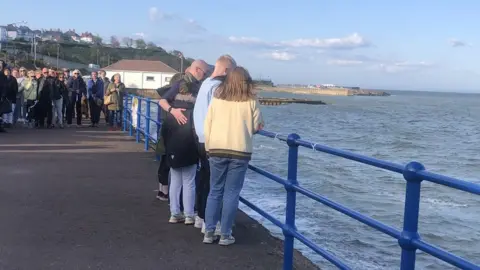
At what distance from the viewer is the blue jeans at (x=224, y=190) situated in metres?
5.04

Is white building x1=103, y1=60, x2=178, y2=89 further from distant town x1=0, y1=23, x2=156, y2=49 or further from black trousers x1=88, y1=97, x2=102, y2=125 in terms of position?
black trousers x1=88, y1=97, x2=102, y2=125

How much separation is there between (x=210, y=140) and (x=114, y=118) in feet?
42.3

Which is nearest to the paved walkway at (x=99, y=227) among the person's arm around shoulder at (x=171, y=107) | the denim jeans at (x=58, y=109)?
the person's arm around shoulder at (x=171, y=107)

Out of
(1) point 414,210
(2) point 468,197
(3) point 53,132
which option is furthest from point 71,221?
(2) point 468,197

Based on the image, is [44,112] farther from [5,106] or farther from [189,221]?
[189,221]

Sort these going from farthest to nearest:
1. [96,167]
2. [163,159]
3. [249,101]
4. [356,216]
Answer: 1. [96,167]
2. [163,159]
3. [249,101]
4. [356,216]

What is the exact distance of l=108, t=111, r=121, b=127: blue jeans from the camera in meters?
17.3

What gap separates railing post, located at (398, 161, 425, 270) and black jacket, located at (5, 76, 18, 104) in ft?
42.1

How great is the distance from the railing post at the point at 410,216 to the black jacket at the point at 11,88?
12.8m

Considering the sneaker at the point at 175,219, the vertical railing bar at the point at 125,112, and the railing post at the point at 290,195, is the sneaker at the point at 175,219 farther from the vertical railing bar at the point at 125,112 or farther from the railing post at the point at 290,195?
the vertical railing bar at the point at 125,112

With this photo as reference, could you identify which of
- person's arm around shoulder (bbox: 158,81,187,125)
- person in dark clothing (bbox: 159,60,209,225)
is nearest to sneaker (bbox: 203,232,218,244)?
person in dark clothing (bbox: 159,60,209,225)

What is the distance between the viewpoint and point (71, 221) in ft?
20.3

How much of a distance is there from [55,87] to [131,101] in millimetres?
2221

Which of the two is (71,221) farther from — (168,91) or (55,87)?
(55,87)
